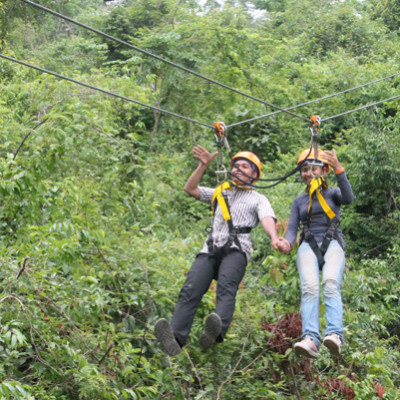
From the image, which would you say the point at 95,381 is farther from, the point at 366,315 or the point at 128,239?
the point at 366,315

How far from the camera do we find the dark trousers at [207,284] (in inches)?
186

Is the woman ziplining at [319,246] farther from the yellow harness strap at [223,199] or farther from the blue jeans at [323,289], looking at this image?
the yellow harness strap at [223,199]

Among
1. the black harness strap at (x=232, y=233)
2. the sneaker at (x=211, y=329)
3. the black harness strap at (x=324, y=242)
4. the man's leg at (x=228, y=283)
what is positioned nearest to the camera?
the sneaker at (x=211, y=329)

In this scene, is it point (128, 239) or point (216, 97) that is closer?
point (128, 239)

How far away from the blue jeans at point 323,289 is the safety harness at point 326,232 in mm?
32

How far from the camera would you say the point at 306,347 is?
458 centimetres

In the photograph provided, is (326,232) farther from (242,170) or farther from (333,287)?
(242,170)

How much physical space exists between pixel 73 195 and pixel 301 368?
8.67 ft

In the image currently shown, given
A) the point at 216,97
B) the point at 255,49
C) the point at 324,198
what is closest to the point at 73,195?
the point at 324,198

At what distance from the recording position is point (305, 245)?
5.11 meters

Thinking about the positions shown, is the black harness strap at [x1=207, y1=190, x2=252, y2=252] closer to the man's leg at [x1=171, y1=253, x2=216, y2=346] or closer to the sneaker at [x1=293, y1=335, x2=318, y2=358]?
the man's leg at [x1=171, y1=253, x2=216, y2=346]

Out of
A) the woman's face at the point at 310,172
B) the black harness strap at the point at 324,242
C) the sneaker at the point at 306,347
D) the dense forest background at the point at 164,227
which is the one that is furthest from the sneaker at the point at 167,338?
the woman's face at the point at 310,172

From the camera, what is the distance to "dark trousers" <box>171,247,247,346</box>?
4.72 metres

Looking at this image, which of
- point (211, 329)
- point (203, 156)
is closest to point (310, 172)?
point (203, 156)
